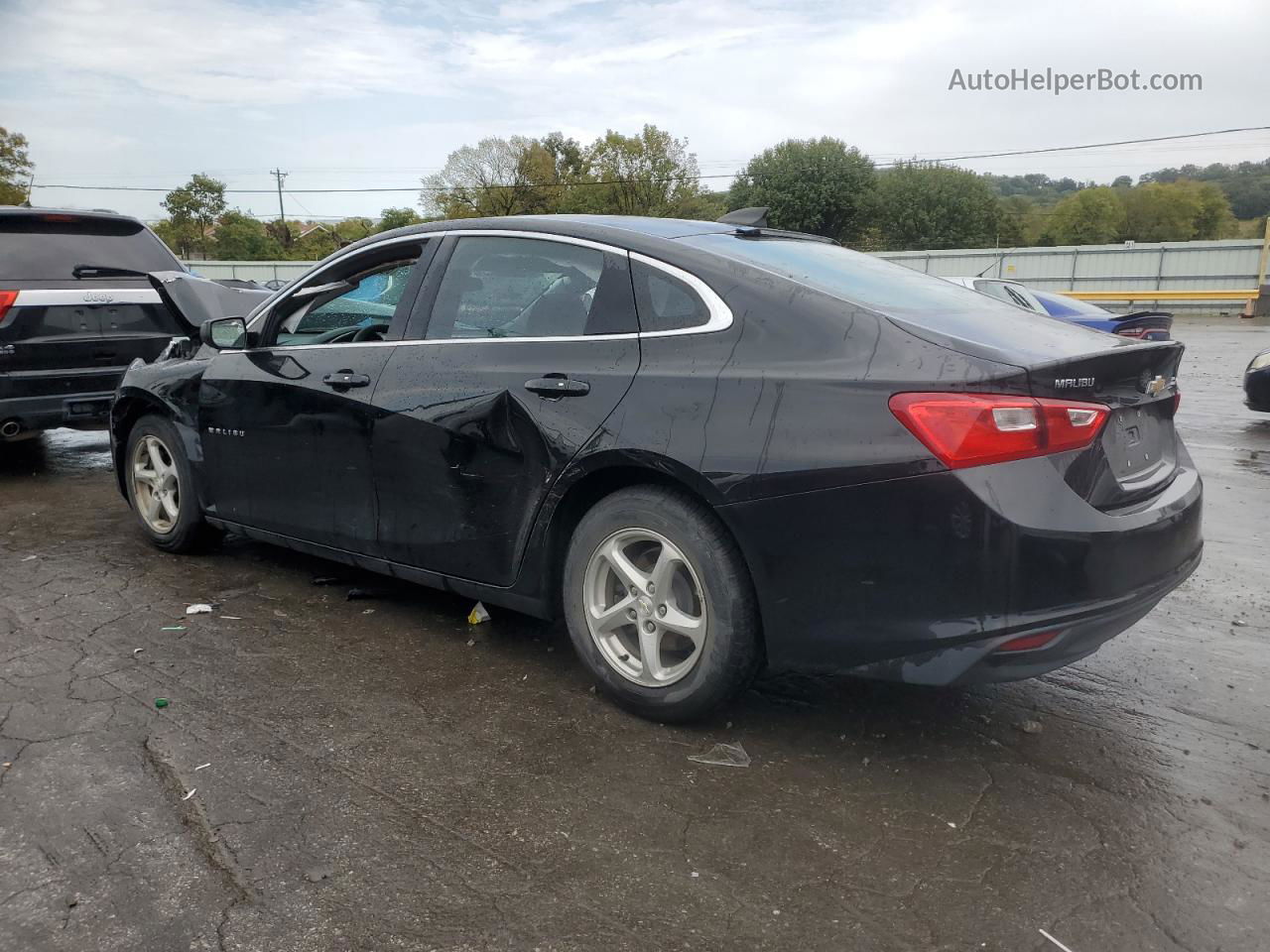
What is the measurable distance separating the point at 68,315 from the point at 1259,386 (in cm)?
1018

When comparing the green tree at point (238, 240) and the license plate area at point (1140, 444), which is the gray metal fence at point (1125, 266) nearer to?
the license plate area at point (1140, 444)

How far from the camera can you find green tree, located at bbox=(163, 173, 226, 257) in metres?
64.0

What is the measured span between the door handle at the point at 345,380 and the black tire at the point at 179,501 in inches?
50.5

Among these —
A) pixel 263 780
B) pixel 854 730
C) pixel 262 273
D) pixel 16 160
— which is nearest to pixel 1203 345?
pixel 854 730

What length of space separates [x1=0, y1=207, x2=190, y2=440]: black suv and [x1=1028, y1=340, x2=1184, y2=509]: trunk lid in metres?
6.21

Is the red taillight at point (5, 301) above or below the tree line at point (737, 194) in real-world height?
below

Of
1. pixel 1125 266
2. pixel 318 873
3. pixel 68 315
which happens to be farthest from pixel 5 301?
pixel 1125 266

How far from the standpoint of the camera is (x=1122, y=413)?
298 centimetres

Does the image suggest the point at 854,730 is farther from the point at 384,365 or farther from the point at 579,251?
the point at 384,365

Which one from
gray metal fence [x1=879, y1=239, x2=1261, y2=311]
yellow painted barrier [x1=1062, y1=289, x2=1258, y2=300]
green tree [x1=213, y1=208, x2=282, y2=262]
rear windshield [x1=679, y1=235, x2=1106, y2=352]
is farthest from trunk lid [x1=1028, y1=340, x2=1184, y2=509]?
green tree [x1=213, y1=208, x2=282, y2=262]

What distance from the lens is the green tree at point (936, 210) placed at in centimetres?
6731

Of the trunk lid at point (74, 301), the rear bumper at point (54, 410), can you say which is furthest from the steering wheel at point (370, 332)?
the trunk lid at point (74, 301)

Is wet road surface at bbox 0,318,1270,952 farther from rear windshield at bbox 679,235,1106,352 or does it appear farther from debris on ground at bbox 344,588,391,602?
rear windshield at bbox 679,235,1106,352

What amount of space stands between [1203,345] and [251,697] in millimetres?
21535
